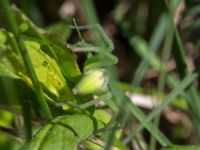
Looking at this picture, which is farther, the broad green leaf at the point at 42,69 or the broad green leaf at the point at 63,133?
the broad green leaf at the point at 42,69

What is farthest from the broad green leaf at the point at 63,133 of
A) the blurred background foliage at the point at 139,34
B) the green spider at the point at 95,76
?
the blurred background foliage at the point at 139,34

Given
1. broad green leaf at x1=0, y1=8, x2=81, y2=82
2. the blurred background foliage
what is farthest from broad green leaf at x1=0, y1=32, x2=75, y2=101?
the blurred background foliage

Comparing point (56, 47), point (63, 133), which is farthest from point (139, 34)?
point (63, 133)

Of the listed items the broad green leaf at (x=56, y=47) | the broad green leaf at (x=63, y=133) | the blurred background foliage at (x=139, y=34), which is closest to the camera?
the broad green leaf at (x=63, y=133)

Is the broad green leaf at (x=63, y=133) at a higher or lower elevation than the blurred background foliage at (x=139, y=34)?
higher

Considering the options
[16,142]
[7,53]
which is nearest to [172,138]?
[16,142]

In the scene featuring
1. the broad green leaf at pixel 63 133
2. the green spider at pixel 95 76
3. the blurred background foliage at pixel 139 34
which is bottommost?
the blurred background foliage at pixel 139 34

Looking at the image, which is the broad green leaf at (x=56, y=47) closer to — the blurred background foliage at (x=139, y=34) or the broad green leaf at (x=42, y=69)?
the broad green leaf at (x=42, y=69)

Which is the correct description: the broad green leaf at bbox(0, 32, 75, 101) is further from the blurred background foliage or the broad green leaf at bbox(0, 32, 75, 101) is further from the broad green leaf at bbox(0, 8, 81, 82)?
the blurred background foliage
